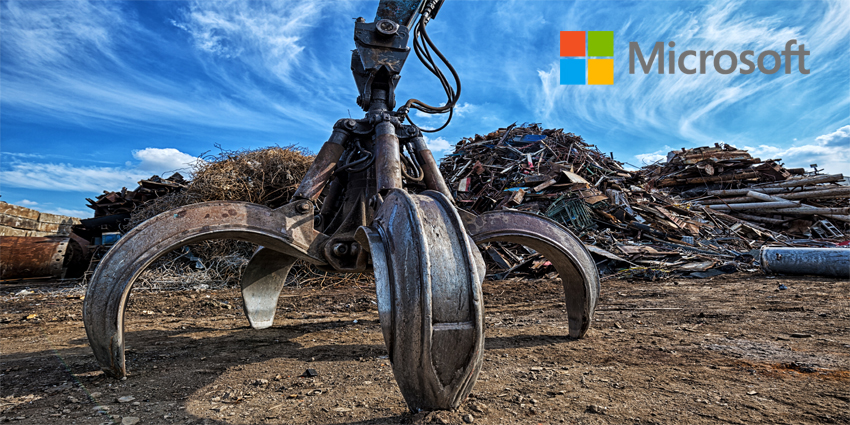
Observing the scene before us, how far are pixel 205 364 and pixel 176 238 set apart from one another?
0.88 metres

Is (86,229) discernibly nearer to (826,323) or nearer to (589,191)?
(589,191)

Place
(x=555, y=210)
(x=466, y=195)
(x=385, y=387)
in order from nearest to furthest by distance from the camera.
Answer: (x=385, y=387)
(x=555, y=210)
(x=466, y=195)

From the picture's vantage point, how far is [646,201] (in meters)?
11.1

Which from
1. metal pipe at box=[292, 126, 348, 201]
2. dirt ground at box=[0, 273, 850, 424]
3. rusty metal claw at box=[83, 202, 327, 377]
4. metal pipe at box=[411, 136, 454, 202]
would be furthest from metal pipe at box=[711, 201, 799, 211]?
rusty metal claw at box=[83, 202, 327, 377]

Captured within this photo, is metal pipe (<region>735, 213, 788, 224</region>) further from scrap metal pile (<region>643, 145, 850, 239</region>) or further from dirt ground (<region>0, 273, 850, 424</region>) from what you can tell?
dirt ground (<region>0, 273, 850, 424</region>)

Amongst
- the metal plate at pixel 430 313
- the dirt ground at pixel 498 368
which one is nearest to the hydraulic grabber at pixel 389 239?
the metal plate at pixel 430 313

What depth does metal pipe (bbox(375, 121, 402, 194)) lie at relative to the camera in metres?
2.59

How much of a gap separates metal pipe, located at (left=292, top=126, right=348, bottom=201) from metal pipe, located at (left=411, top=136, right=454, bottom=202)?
0.53 meters

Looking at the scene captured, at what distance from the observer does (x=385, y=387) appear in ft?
7.23

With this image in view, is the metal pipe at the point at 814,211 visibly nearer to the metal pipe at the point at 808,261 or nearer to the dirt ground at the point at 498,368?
the metal pipe at the point at 808,261

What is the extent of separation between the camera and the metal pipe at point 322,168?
9.11 feet

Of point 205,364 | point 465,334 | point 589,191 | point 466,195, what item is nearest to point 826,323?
point 465,334

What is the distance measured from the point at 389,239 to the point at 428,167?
138 centimetres

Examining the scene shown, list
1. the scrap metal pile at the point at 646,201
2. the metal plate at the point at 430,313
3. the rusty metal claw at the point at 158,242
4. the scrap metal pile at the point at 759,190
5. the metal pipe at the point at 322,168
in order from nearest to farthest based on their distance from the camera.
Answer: the metal plate at the point at 430,313 < the rusty metal claw at the point at 158,242 < the metal pipe at the point at 322,168 < the scrap metal pile at the point at 646,201 < the scrap metal pile at the point at 759,190
